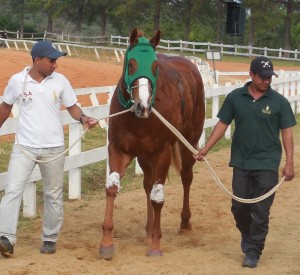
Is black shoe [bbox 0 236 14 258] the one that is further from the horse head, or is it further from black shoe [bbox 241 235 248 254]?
black shoe [bbox 241 235 248 254]

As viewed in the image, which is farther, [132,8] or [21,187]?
[132,8]

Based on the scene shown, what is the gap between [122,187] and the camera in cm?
1028

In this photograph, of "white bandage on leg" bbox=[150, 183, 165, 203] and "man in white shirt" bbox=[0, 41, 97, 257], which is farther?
"white bandage on leg" bbox=[150, 183, 165, 203]

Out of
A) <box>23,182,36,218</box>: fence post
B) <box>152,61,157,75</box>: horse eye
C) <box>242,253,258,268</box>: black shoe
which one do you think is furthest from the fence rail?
<box>242,253,258,268</box>: black shoe

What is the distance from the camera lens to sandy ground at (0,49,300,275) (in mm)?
6277

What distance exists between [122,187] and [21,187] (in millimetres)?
3965

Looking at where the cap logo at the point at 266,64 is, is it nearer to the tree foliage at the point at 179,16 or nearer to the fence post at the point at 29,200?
the fence post at the point at 29,200

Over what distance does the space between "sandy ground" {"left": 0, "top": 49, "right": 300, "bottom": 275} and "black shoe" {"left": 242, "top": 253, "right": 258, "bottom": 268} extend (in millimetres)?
61

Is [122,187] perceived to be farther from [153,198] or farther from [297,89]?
[297,89]

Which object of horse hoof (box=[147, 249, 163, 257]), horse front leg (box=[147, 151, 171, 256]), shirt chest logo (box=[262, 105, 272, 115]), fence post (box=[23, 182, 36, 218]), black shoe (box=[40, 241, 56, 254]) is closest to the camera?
shirt chest logo (box=[262, 105, 272, 115])

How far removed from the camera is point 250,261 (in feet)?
21.0

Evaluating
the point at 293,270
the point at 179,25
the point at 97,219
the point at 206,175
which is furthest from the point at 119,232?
the point at 179,25

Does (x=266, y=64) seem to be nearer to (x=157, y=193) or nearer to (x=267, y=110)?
(x=267, y=110)

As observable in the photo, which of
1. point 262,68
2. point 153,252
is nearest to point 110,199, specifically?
point 153,252
